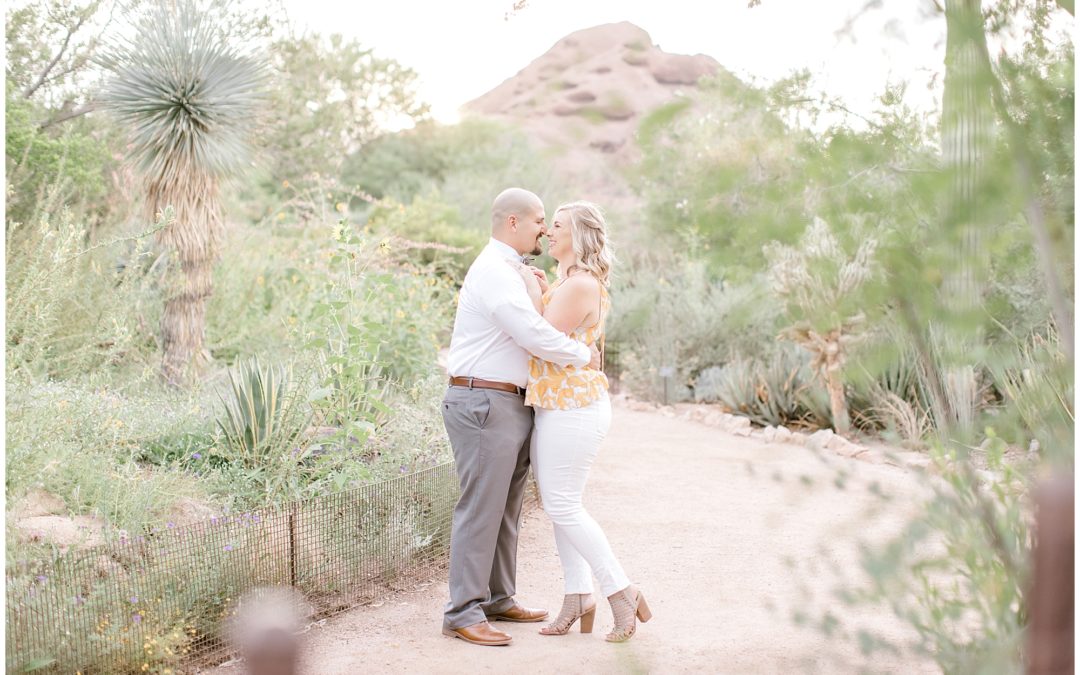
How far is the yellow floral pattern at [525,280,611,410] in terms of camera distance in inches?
167

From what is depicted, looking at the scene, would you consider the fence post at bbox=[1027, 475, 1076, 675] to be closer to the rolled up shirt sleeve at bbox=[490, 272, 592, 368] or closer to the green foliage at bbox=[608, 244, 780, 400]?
the rolled up shirt sleeve at bbox=[490, 272, 592, 368]

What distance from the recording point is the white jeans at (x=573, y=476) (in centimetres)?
424

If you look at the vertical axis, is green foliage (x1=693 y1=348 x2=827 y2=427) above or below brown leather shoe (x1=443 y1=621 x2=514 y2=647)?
above

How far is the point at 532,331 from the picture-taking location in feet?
13.5

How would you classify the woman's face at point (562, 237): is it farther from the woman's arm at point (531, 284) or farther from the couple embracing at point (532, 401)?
the woman's arm at point (531, 284)

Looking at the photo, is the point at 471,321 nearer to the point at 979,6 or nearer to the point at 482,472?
the point at 482,472

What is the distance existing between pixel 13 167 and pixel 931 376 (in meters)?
9.42

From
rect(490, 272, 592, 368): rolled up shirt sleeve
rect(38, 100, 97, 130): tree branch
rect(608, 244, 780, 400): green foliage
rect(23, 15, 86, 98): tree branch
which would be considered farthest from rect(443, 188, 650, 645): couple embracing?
rect(23, 15, 86, 98): tree branch

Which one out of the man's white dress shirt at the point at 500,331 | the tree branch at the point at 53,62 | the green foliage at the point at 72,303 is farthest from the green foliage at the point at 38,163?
the man's white dress shirt at the point at 500,331

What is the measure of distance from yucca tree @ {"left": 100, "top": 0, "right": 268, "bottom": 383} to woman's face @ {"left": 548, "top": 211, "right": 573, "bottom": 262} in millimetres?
4906

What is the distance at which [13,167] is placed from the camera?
9070 millimetres

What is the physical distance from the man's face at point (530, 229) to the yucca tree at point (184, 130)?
477cm

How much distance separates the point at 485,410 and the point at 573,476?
0.50m

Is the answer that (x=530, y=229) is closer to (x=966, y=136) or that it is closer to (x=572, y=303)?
(x=572, y=303)
